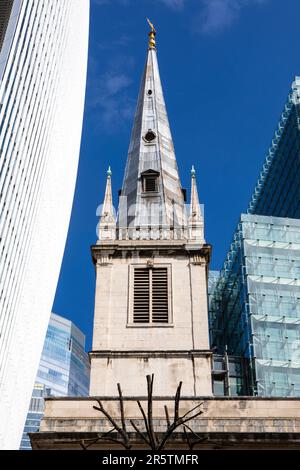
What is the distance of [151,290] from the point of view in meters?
28.9

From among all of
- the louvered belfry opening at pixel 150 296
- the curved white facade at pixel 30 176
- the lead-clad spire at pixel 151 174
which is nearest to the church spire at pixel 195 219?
the lead-clad spire at pixel 151 174

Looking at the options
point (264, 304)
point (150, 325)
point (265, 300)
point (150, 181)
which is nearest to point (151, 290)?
point (150, 325)

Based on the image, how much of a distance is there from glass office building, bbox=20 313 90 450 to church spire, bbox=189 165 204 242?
78078mm

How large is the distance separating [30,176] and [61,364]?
245 feet

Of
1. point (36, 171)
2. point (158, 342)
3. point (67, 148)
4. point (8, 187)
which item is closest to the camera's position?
point (158, 342)

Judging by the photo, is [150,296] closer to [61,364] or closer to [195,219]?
[195,219]

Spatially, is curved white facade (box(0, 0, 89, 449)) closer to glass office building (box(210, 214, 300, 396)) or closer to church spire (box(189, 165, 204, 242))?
glass office building (box(210, 214, 300, 396))

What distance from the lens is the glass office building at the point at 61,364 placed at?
113956mm

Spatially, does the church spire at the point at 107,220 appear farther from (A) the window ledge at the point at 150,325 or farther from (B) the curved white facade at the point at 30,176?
(B) the curved white facade at the point at 30,176

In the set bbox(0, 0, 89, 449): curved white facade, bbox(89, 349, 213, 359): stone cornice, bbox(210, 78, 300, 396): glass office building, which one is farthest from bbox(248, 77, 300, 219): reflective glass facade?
bbox(89, 349, 213, 359): stone cornice
